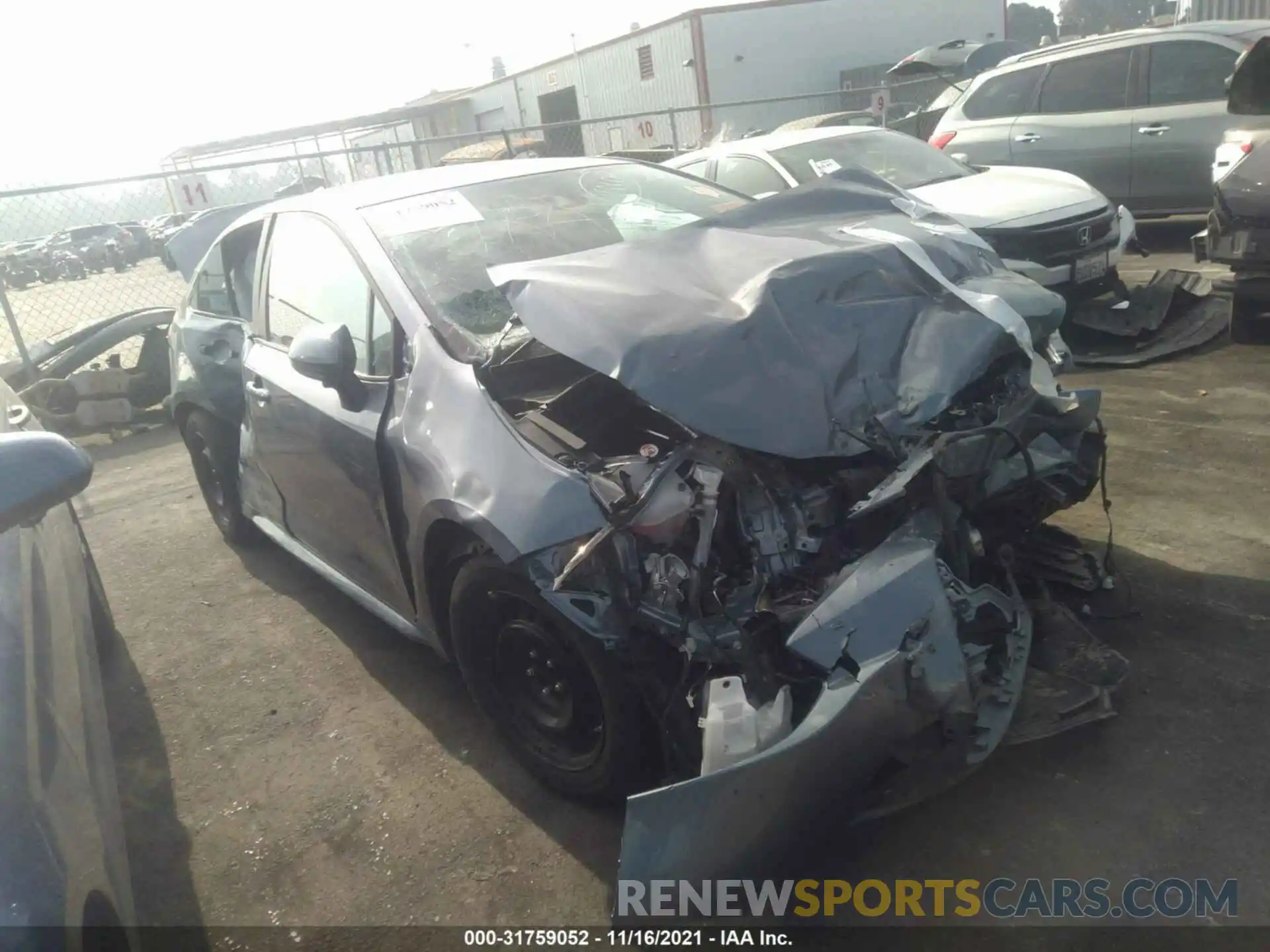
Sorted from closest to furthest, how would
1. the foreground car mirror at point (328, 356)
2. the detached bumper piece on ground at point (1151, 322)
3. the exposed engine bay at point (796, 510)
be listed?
the exposed engine bay at point (796, 510) < the foreground car mirror at point (328, 356) < the detached bumper piece on ground at point (1151, 322)

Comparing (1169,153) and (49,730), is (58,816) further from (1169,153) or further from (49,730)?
(1169,153)

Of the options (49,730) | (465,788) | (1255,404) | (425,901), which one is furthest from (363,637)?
(1255,404)

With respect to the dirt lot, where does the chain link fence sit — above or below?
above

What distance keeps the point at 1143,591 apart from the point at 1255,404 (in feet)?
7.59

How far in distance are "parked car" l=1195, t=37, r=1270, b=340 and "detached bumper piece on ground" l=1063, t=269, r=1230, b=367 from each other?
250mm

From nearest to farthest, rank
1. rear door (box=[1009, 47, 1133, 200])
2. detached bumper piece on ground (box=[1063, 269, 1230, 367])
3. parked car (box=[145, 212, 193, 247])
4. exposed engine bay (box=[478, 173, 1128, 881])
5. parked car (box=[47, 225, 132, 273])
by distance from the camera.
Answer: exposed engine bay (box=[478, 173, 1128, 881]) < detached bumper piece on ground (box=[1063, 269, 1230, 367]) < rear door (box=[1009, 47, 1133, 200]) < parked car (box=[47, 225, 132, 273]) < parked car (box=[145, 212, 193, 247])

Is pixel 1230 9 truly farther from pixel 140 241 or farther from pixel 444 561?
pixel 140 241

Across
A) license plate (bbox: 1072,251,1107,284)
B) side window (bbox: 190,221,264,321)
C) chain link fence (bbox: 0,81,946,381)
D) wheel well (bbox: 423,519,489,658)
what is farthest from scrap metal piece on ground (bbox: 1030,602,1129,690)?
chain link fence (bbox: 0,81,946,381)

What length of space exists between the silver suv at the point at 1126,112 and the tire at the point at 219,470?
792 cm

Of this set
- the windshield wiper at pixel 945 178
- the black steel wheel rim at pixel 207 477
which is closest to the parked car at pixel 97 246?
the black steel wheel rim at pixel 207 477

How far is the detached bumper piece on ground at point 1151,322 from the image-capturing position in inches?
247

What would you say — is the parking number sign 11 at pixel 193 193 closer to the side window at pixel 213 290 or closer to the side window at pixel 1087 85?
the side window at pixel 213 290

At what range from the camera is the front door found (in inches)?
127

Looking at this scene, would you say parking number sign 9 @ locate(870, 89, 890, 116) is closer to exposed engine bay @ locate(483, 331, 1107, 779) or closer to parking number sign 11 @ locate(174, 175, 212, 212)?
parking number sign 11 @ locate(174, 175, 212, 212)
